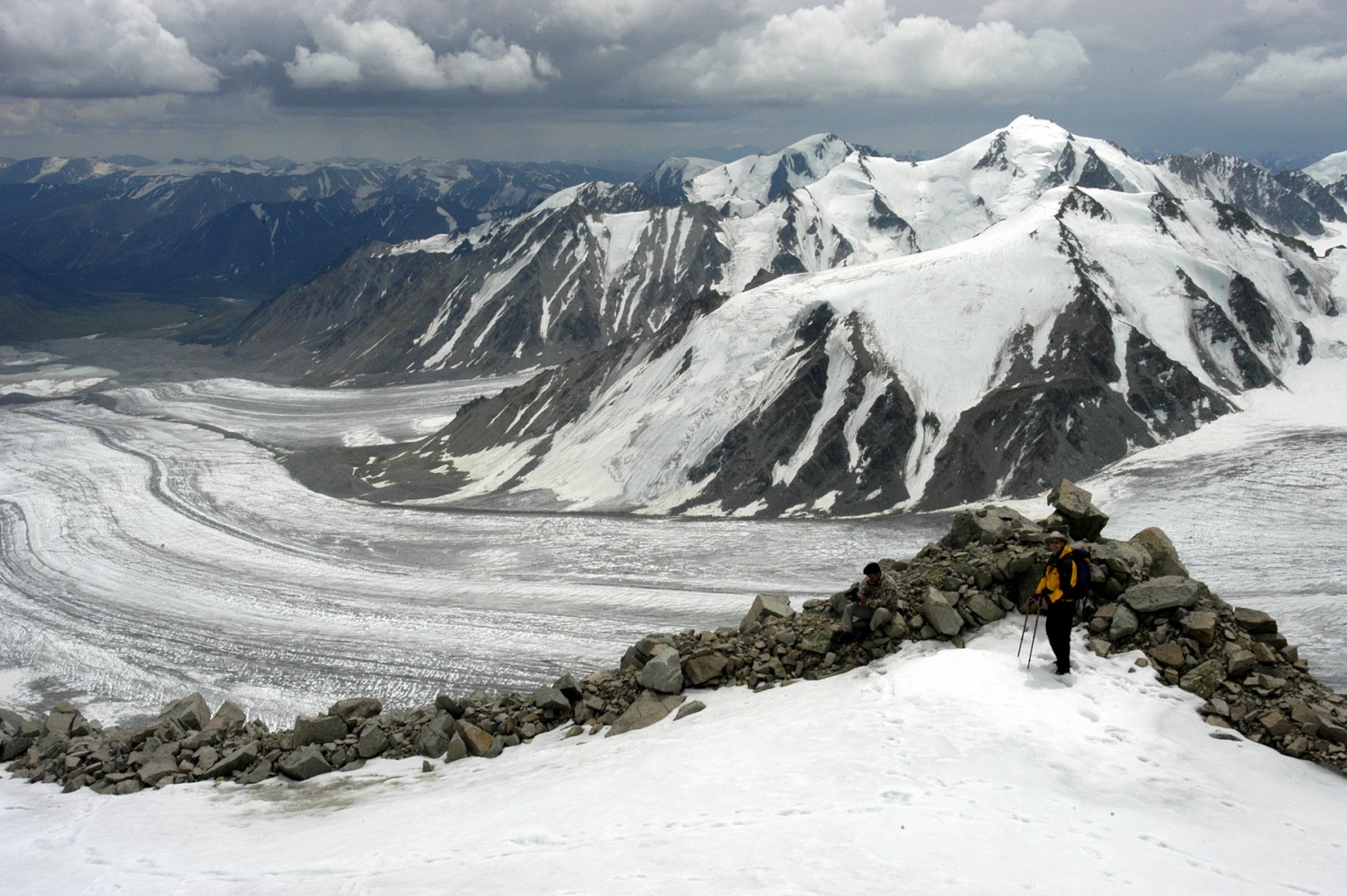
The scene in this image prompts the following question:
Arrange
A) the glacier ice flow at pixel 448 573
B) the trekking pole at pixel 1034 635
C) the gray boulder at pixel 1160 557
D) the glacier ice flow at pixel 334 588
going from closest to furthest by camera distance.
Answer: the trekking pole at pixel 1034 635 → the gray boulder at pixel 1160 557 → the glacier ice flow at pixel 448 573 → the glacier ice flow at pixel 334 588

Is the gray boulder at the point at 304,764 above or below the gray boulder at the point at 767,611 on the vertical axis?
below

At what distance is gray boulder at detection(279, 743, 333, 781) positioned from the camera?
19297 millimetres

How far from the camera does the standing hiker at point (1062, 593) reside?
15648 millimetres

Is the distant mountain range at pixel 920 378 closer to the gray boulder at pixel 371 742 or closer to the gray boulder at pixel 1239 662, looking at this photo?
the gray boulder at pixel 371 742

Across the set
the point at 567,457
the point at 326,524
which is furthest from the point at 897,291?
the point at 326,524

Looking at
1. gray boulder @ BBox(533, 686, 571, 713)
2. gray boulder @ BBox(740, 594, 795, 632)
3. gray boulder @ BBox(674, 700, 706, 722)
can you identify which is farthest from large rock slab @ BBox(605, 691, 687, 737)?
gray boulder @ BBox(740, 594, 795, 632)

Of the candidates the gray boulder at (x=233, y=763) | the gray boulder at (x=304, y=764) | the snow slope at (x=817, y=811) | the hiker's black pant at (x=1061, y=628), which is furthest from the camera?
the gray boulder at (x=233, y=763)

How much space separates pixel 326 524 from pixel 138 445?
2133 inches

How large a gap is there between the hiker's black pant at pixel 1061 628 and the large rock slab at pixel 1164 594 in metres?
1.98

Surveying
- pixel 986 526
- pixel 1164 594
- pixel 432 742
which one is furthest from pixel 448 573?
pixel 1164 594

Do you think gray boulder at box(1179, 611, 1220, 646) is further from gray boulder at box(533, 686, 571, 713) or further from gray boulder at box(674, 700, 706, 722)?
gray boulder at box(533, 686, 571, 713)

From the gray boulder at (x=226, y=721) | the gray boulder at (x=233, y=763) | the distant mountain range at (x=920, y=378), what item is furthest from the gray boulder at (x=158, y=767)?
the distant mountain range at (x=920, y=378)

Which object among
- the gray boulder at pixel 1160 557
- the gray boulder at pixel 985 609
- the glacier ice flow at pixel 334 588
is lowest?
the glacier ice flow at pixel 334 588

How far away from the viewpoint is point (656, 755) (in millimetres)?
16406
